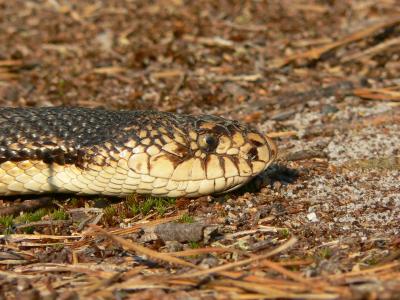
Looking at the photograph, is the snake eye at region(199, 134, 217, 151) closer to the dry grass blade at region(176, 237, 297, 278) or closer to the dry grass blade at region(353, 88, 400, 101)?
the dry grass blade at region(176, 237, 297, 278)

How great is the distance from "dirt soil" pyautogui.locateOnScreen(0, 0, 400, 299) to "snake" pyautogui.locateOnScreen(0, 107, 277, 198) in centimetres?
19

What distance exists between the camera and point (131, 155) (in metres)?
5.75

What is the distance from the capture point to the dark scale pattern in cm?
586

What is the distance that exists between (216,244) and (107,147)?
1242mm

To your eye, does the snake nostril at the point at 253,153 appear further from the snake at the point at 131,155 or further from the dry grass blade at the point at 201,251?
the dry grass blade at the point at 201,251

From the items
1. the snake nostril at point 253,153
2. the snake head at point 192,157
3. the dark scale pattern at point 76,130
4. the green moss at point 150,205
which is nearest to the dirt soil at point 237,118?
the green moss at point 150,205

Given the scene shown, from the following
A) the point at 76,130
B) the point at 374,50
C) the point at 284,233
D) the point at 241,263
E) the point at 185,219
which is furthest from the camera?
the point at 374,50

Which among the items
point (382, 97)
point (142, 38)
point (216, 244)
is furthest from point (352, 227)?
point (142, 38)

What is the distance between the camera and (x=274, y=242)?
16.6 ft

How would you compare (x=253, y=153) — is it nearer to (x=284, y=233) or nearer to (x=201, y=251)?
(x=284, y=233)

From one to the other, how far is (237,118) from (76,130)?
93.9 inches

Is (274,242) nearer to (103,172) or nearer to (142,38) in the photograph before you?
(103,172)

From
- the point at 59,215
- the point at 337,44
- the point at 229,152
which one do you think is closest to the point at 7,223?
the point at 59,215

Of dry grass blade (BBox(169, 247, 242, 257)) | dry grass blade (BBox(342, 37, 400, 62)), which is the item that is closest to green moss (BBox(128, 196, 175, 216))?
dry grass blade (BBox(169, 247, 242, 257))
